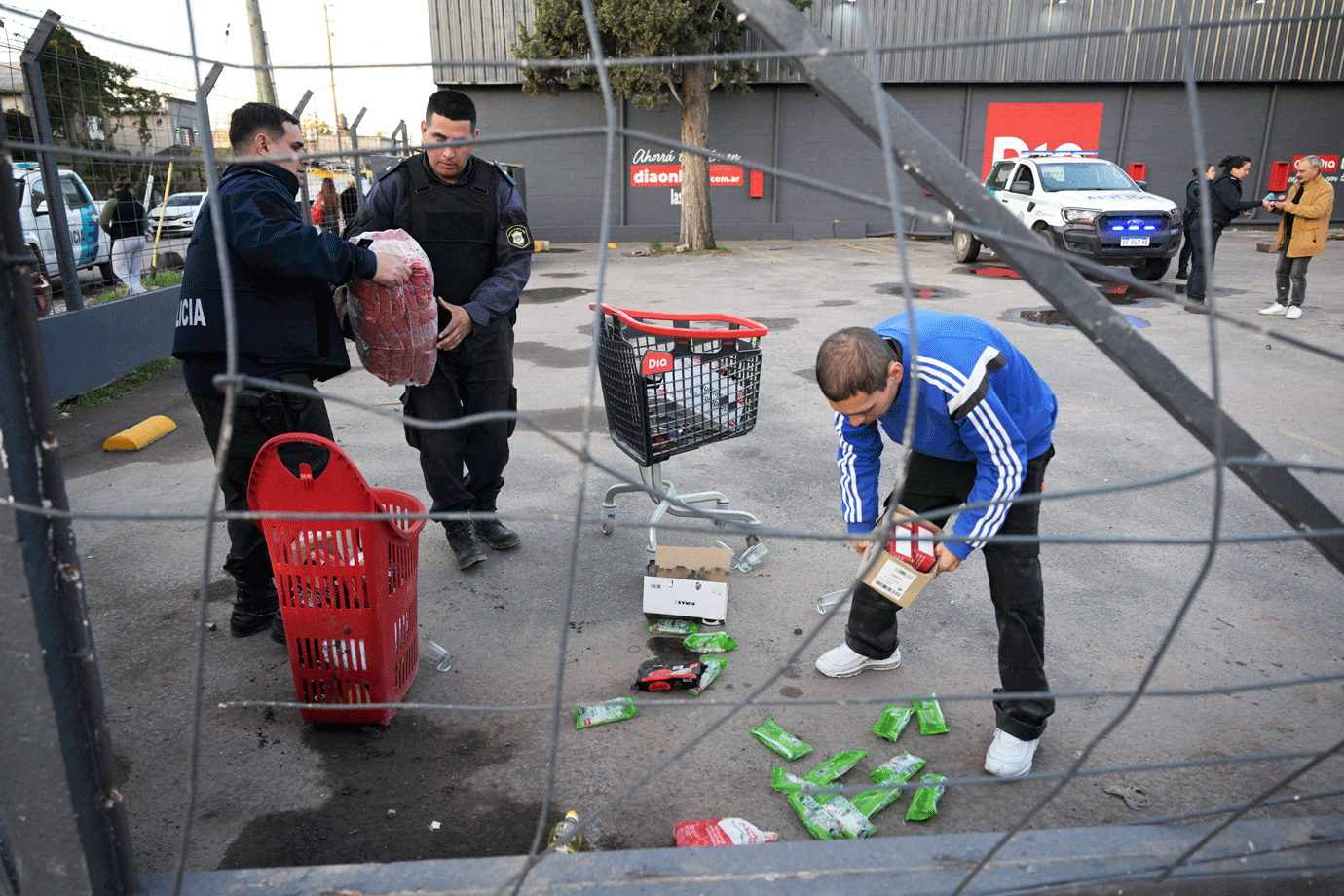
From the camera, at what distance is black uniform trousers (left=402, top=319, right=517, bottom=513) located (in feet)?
12.0

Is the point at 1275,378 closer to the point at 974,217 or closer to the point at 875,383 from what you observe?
the point at 875,383

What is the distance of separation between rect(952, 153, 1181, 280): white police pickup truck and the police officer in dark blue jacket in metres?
10.5

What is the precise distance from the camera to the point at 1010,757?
2.51 meters

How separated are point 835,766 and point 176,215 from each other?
36.6ft

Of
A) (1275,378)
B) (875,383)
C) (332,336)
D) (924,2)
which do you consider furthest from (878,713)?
(924,2)

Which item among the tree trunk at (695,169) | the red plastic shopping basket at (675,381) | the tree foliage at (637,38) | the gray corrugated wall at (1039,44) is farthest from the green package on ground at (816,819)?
the gray corrugated wall at (1039,44)

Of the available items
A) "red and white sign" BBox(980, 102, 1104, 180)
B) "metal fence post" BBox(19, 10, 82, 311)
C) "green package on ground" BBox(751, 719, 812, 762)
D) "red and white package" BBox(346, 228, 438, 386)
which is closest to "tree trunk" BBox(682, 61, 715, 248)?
"red and white sign" BBox(980, 102, 1104, 180)

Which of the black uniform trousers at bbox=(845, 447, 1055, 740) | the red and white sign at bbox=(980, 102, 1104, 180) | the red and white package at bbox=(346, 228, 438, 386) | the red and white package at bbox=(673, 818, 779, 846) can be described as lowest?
the red and white package at bbox=(673, 818, 779, 846)

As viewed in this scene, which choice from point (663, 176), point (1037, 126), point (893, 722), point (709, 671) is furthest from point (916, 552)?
point (1037, 126)

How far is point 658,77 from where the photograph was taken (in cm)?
1683

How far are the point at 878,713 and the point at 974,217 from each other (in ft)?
6.13

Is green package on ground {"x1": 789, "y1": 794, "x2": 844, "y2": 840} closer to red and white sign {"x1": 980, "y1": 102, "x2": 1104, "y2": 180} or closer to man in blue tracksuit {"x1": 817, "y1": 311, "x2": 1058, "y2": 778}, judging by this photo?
man in blue tracksuit {"x1": 817, "y1": 311, "x2": 1058, "y2": 778}

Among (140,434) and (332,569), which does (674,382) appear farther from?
(140,434)

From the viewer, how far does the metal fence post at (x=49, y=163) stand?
5.88m
